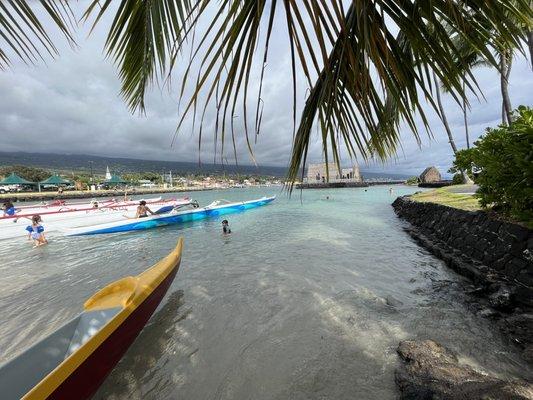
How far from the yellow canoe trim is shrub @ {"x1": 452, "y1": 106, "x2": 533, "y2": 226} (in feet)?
21.9

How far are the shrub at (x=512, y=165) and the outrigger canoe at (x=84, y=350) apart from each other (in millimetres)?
6721

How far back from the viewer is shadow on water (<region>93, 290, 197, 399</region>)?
3438 millimetres

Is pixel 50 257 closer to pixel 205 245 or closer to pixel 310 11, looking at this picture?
pixel 205 245

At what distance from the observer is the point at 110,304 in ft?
13.4

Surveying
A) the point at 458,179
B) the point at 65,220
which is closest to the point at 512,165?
the point at 65,220

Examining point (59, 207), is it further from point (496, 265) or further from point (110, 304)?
point (496, 265)

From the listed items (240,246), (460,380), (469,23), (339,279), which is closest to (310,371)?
(460,380)

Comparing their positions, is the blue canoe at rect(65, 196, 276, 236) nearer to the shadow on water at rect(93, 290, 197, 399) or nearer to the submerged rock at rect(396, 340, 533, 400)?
the shadow on water at rect(93, 290, 197, 399)

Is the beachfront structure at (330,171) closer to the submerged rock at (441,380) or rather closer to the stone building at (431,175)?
the submerged rock at (441,380)

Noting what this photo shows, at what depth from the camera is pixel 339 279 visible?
6836 mm

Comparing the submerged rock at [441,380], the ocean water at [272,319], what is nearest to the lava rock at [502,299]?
the ocean water at [272,319]

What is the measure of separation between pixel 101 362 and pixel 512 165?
25.1 ft

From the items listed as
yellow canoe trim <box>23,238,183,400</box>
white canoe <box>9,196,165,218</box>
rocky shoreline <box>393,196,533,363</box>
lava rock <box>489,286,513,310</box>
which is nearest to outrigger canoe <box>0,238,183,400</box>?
yellow canoe trim <box>23,238,183,400</box>

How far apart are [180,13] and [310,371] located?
3.99 m
